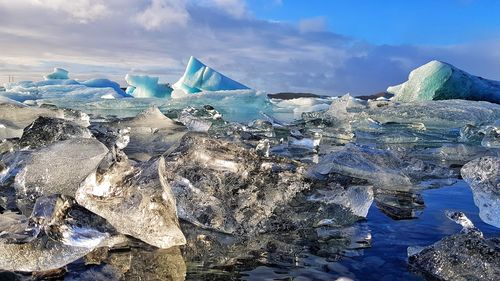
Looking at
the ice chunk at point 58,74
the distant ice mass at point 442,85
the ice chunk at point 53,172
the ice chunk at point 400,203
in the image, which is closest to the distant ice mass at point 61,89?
the ice chunk at point 58,74

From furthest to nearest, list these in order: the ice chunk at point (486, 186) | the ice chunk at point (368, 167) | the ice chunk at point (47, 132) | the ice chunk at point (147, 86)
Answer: the ice chunk at point (147, 86) → the ice chunk at point (47, 132) → the ice chunk at point (368, 167) → the ice chunk at point (486, 186)

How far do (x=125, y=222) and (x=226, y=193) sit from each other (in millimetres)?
686

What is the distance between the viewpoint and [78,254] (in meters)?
1.82

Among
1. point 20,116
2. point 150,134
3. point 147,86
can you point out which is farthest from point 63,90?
point 150,134

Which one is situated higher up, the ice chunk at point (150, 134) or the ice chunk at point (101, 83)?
the ice chunk at point (150, 134)

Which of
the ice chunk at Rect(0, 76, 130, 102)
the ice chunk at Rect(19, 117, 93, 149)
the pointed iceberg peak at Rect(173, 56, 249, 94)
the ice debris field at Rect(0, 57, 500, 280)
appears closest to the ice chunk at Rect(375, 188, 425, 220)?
the ice debris field at Rect(0, 57, 500, 280)

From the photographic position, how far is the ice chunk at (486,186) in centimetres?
271

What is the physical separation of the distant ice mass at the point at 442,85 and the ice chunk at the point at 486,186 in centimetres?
1669

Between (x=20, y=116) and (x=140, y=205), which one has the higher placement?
(x=140, y=205)

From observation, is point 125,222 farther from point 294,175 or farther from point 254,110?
point 254,110

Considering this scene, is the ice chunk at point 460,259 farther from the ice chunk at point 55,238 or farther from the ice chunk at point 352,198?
the ice chunk at point 55,238

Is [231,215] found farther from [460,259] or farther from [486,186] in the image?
[486,186]

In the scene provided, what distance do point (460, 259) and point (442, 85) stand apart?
18.4 m

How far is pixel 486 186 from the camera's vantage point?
9.52ft
